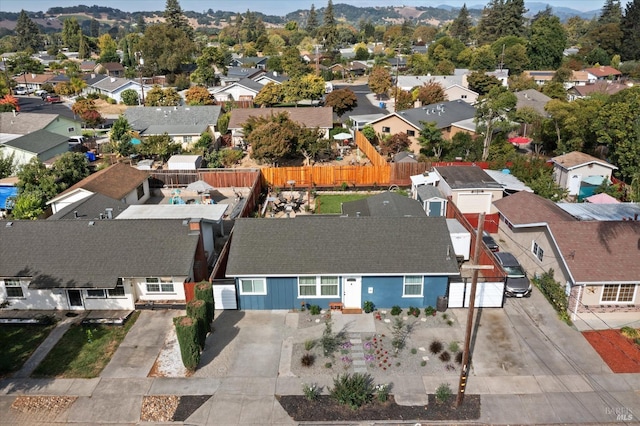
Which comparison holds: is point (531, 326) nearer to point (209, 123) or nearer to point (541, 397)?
point (541, 397)

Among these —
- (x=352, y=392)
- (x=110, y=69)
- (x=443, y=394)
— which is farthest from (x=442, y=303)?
(x=110, y=69)

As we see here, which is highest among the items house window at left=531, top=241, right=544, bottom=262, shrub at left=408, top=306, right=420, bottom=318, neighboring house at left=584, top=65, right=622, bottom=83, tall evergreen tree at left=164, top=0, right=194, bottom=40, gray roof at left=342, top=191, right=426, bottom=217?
tall evergreen tree at left=164, top=0, right=194, bottom=40

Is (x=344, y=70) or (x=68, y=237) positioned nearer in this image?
(x=68, y=237)

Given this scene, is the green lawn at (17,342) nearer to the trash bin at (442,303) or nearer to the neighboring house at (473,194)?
the trash bin at (442,303)

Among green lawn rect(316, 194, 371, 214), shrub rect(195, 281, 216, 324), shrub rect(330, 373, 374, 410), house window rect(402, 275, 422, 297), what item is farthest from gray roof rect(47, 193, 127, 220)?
shrub rect(330, 373, 374, 410)

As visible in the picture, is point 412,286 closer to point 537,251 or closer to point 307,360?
point 307,360

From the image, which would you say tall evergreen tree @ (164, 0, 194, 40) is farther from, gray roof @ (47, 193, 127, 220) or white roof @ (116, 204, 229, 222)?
white roof @ (116, 204, 229, 222)

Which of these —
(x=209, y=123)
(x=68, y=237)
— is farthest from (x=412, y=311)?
(x=209, y=123)
